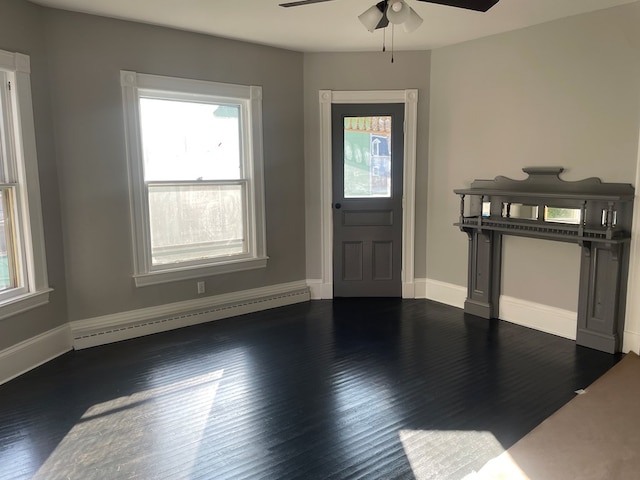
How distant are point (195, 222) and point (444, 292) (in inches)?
102

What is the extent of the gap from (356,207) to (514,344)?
6.76 feet

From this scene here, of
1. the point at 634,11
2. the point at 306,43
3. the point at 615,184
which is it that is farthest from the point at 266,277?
the point at 634,11

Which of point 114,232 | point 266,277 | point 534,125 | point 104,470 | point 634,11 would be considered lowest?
point 104,470

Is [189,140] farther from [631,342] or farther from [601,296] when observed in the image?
[631,342]

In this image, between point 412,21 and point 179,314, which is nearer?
point 412,21

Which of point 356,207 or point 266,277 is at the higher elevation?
point 356,207

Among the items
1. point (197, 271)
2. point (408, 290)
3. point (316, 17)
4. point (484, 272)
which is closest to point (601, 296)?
point (484, 272)

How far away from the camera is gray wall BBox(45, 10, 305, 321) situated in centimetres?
361

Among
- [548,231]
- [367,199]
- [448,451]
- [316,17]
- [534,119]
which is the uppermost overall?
[316,17]

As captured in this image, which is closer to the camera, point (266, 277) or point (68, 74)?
point (68, 74)

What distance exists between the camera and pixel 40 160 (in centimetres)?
345

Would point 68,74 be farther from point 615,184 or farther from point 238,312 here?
point 615,184

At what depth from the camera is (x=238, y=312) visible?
4680mm

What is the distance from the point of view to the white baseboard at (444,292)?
15.8 ft
